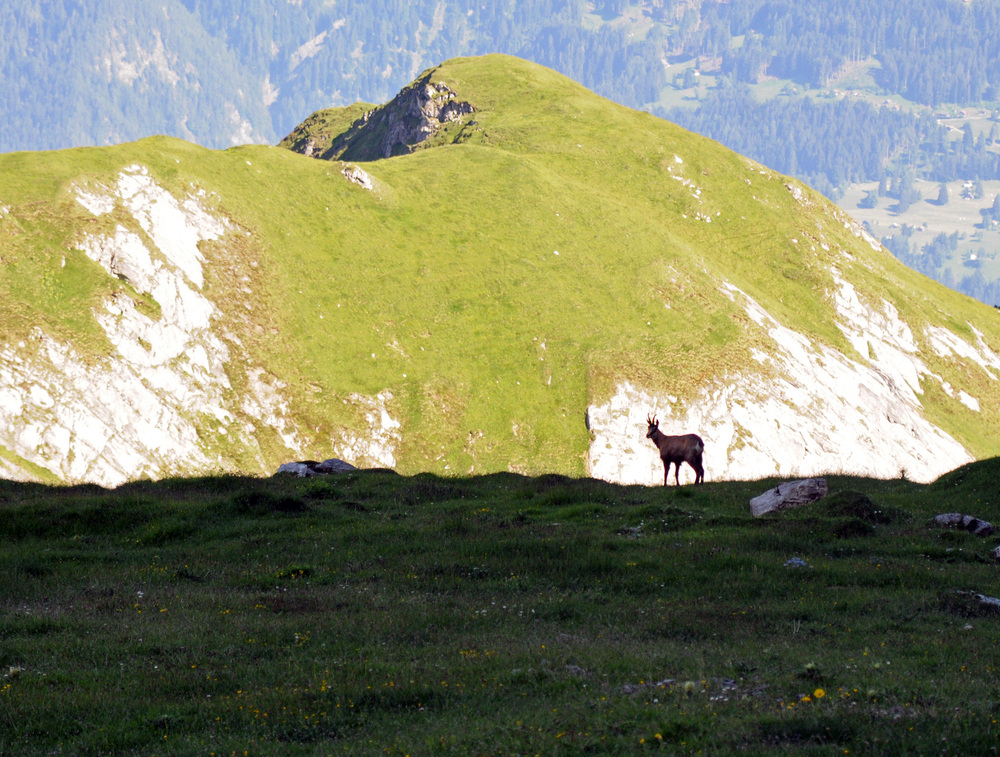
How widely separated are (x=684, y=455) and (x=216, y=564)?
75.3 ft

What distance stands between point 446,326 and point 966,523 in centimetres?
5287

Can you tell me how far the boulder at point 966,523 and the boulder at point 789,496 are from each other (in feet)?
13.7

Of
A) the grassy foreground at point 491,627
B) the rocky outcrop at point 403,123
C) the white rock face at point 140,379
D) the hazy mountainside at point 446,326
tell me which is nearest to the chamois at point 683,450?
the grassy foreground at point 491,627

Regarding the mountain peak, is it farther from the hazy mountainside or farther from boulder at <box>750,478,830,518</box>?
boulder at <box>750,478,830,518</box>

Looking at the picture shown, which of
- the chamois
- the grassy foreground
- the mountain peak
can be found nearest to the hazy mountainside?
the chamois

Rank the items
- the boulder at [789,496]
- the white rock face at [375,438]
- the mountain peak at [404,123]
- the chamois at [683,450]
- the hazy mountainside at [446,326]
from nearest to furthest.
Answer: the boulder at [789,496], the chamois at [683,450], the hazy mountainside at [446,326], the white rock face at [375,438], the mountain peak at [404,123]

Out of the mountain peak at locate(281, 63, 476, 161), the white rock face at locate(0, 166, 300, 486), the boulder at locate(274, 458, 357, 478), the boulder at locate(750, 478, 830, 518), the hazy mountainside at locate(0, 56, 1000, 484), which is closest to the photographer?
the boulder at locate(750, 478, 830, 518)

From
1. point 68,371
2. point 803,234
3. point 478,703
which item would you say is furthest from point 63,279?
point 803,234

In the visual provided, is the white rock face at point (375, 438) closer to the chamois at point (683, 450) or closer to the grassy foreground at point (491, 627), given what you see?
the chamois at point (683, 450)

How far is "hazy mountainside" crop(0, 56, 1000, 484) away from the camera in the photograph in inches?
2223

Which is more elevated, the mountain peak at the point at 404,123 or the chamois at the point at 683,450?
the mountain peak at the point at 404,123

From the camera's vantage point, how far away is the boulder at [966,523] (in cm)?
2431

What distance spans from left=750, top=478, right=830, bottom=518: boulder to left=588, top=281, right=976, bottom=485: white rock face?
3619 cm

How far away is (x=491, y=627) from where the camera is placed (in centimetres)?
1656
